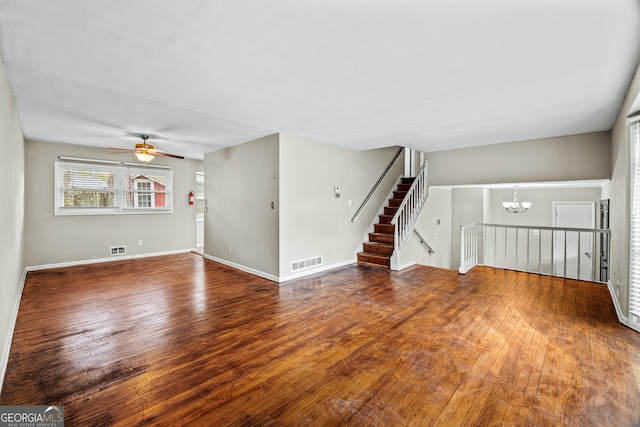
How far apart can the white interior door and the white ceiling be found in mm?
5031

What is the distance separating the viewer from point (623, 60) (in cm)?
242

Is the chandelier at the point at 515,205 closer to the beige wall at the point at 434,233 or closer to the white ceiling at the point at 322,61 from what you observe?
the beige wall at the point at 434,233

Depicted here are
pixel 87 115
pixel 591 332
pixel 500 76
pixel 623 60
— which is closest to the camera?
pixel 623 60

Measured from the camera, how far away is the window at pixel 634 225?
2957 millimetres

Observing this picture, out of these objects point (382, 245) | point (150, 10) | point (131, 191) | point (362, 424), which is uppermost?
point (150, 10)

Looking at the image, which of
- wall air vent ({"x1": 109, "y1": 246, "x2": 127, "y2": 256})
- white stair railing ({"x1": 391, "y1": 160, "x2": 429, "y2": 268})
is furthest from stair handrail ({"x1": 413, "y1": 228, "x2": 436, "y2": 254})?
wall air vent ({"x1": 109, "y1": 246, "x2": 127, "y2": 256})

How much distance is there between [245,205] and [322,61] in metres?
3.87

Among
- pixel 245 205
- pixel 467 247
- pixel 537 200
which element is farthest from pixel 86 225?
pixel 537 200

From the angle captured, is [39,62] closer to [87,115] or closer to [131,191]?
[87,115]

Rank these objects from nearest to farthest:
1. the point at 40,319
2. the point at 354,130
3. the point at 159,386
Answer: the point at 159,386 → the point at 40,319 → the point at 354,130

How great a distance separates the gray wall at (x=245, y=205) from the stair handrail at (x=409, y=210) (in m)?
2.50

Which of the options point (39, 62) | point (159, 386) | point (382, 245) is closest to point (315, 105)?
point (39, 62)

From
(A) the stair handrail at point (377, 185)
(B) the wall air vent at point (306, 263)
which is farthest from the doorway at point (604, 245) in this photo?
(B) the wall air vent at point (306, 263)

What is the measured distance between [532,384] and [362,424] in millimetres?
1403
